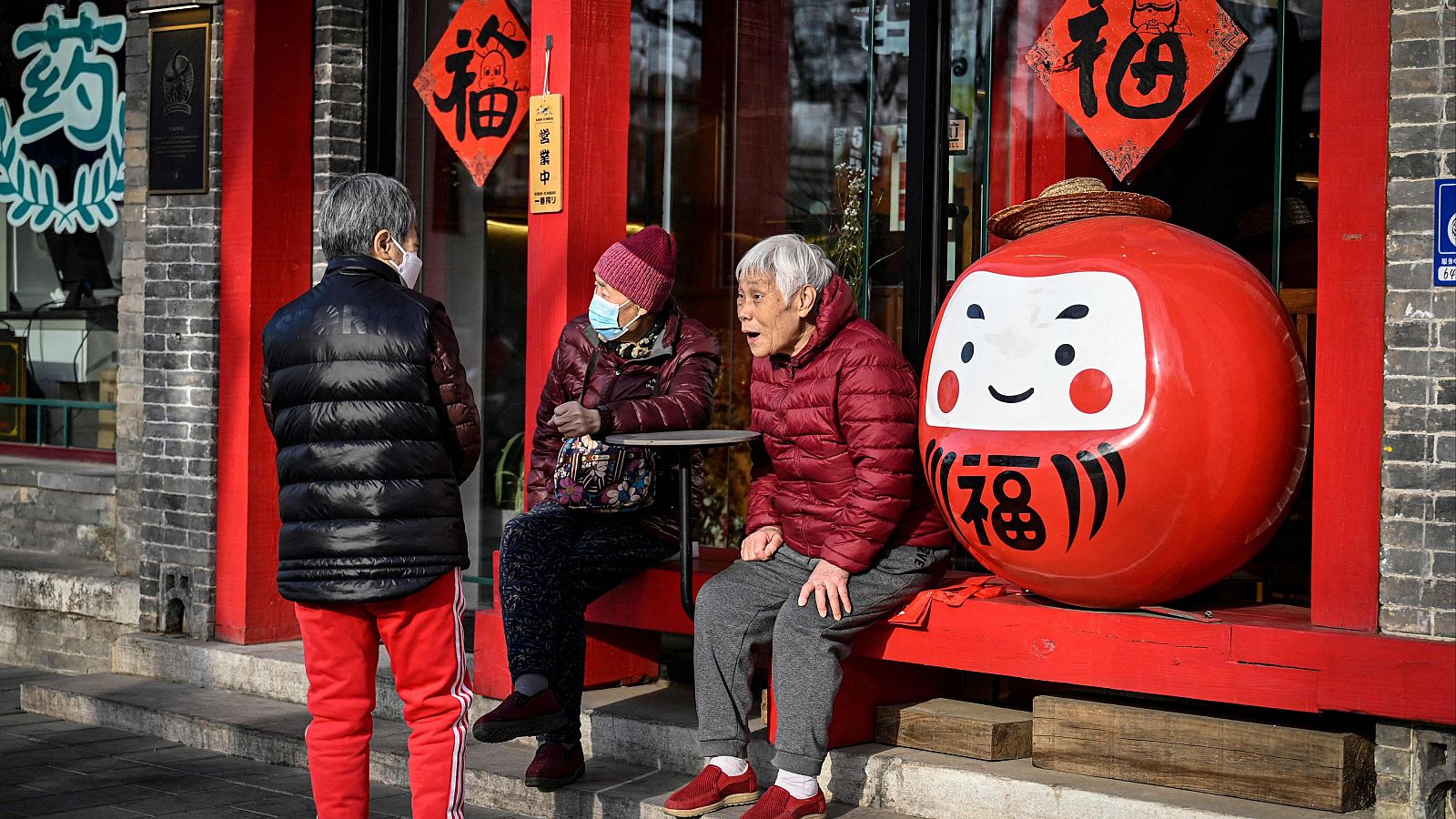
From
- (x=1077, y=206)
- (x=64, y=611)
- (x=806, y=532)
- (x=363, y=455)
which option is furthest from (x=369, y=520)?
(x=64, y=611)

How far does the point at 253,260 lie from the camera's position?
22.7 feet

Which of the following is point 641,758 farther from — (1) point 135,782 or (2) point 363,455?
(2) point 363,455

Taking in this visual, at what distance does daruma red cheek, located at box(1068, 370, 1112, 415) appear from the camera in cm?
422

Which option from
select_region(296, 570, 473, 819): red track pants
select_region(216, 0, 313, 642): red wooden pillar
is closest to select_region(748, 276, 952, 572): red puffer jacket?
select_region(296, 570, 473, 819): red track pants

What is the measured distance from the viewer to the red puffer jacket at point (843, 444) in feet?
15.0

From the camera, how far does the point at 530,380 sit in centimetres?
596

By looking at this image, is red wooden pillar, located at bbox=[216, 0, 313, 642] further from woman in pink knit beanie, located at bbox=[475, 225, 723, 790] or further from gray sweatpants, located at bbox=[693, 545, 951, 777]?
gray sweatpants, located at bbox=[693, 545, 951, 777]

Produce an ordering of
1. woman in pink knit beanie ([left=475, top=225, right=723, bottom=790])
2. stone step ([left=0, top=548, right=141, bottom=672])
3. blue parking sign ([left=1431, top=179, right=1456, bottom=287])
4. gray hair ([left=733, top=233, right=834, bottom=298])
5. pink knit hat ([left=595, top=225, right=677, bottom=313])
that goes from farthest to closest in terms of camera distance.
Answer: stone step ([left=0, top=548, right=141, bottom=672])
pink knit hat ([left=595, top=225, right=677, bottom=313])
woman in pink knit beanie ([left=475, top=225, right=723, bottom=790])
gray hair ([left=733, top=233, right=834, bottom=298])
blue parking sign ([left=1431, top=179, right=1456, bottom=287])

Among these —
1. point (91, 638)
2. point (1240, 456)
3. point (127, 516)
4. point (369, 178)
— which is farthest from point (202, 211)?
point (1240, 456)

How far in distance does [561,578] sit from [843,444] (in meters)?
1.03

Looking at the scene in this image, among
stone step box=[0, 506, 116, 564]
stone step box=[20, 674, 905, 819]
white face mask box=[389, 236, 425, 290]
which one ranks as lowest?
stone step box=[20, 674, 905, 819]

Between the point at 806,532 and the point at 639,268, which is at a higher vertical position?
the point at 639,268

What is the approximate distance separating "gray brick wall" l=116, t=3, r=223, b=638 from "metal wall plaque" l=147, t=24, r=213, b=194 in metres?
0.04

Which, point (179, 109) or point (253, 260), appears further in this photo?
point (179, 109)
